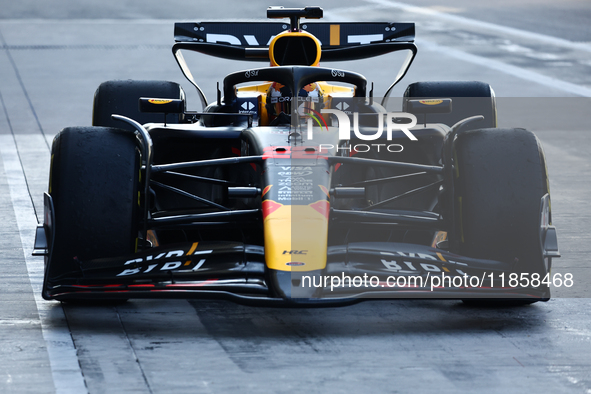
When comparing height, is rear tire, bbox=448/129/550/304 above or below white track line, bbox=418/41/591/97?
below

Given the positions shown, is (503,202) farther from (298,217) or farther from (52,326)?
(52,326)

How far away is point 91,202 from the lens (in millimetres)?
4387

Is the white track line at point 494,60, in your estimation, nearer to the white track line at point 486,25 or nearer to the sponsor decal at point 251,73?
the white track line at point 486,25

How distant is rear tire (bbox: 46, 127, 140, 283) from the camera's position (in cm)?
434

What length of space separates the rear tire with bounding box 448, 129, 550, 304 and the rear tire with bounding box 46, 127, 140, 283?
1.73 metres

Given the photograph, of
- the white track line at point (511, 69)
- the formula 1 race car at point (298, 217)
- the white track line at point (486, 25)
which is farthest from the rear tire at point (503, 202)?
the white track line at point (486, 25)

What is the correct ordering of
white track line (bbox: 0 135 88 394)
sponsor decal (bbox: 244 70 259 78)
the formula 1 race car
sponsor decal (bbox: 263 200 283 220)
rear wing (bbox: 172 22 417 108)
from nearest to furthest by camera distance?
white track line (bbox: 0 135 88 394)
the formula 1 race car
sponsor decal (bbox: 263 200 283 220)
sponsor decal (bbox: 244 70 259 78)
rear wing (bbox: 172 22 417 108)

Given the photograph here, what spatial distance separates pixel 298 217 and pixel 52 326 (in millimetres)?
1339

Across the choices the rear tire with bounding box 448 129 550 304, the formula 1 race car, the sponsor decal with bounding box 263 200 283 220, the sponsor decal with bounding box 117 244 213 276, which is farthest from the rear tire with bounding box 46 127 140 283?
the rear tire with bounding box 448 129 550 304

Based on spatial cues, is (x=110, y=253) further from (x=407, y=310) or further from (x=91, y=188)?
(x=407, y=310)

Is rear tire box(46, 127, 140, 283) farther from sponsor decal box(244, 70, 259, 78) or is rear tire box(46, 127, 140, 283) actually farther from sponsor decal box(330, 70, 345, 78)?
sponsor decal box(330, 70, 345, 78)

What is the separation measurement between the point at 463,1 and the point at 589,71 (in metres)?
11.6

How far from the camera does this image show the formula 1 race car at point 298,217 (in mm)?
4098

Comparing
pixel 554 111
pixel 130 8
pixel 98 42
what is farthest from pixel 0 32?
pixel 554 111
